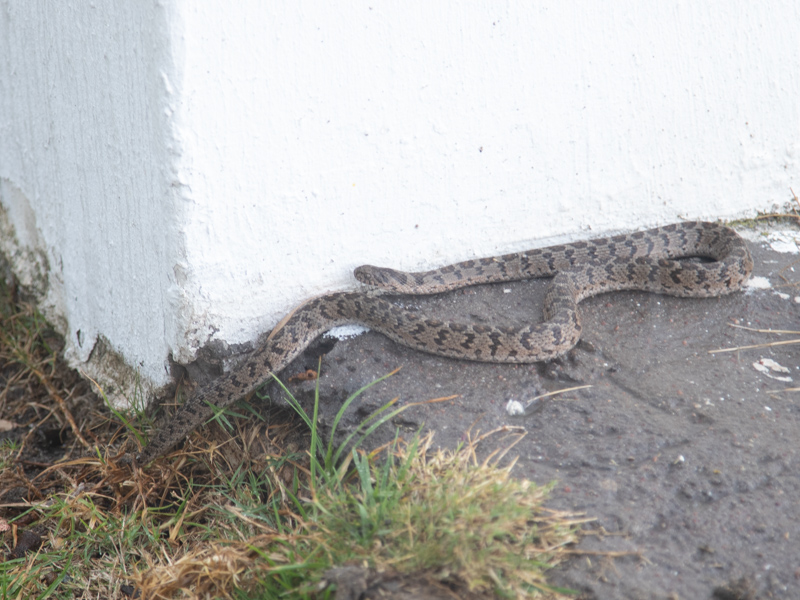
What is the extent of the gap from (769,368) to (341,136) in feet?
10.2

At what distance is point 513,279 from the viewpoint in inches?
206

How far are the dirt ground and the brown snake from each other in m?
0.11

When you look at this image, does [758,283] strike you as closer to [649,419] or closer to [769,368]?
[769,368]

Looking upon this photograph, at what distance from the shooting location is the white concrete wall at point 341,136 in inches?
154

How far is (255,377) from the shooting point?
4355mm

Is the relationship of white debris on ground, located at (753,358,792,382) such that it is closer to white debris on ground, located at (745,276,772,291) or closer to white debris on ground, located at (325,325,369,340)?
white debris on ground, located at (745,276,772,291)

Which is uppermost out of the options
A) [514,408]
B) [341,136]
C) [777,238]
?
[341,136]

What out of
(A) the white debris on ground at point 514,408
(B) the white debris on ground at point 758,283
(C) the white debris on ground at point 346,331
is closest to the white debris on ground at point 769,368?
(B) the white debris on ground at point 758,283

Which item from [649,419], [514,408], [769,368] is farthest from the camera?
[769,368]

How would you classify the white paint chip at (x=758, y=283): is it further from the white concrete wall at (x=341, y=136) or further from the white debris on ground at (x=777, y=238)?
the white concrete wall at (x=341, y=136)

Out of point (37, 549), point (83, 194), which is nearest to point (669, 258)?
point (83, 194)

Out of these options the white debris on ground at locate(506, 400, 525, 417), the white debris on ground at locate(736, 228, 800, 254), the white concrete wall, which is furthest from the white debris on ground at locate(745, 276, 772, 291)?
the white debris on ground at locate(506, 400, 525, 417)

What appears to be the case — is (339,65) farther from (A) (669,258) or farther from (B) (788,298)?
(B) (788,298)

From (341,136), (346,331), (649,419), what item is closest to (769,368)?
(649,419)
